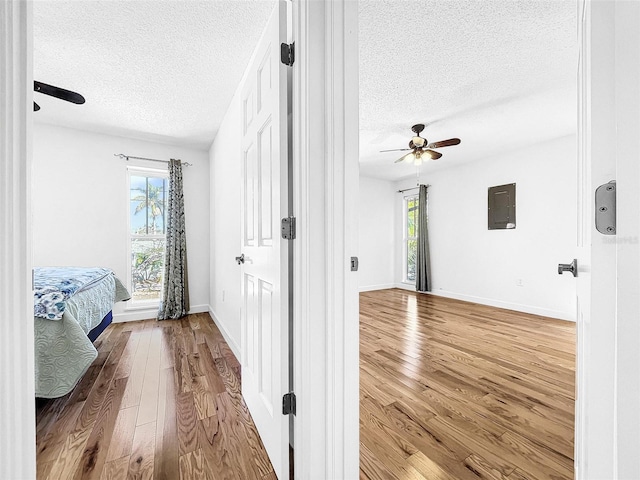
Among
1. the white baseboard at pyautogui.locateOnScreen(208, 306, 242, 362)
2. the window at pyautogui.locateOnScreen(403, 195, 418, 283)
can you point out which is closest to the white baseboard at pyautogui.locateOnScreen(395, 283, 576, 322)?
the window at pyautogui.locateOnScreen(403, 195, 418, 283)

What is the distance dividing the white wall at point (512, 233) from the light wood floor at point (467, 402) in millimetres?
839

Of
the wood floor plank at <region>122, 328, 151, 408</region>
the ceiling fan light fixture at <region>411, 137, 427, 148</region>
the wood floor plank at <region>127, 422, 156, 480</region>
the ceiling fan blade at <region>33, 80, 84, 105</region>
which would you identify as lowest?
the wood floor plank at <region>122, 328, 151, 408</region>

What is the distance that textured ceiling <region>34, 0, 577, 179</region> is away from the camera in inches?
68.2

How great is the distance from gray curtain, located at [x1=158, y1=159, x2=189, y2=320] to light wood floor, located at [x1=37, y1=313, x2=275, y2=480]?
1200mm

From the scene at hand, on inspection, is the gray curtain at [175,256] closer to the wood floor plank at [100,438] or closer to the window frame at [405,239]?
the wood floor plank at [100,438]

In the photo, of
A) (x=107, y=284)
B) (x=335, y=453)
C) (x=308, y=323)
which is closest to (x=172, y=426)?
(x=335, y=453)

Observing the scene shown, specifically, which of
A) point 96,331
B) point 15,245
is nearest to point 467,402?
point 15,245

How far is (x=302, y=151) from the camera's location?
3.57ft

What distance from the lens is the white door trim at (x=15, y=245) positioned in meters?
0.61

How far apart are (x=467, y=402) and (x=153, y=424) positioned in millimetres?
1840

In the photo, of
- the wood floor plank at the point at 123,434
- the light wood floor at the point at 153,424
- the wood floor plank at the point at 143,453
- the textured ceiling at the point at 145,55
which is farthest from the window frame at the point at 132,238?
the wood floor plank at the point at 143,453

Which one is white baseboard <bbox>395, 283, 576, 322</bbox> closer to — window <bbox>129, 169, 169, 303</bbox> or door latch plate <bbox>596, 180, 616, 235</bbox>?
door latch plate <bbox>596, 180, 616, 235</bbox>

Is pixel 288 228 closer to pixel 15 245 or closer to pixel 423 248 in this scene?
pixel 15 245

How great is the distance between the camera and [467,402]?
1804 mm
